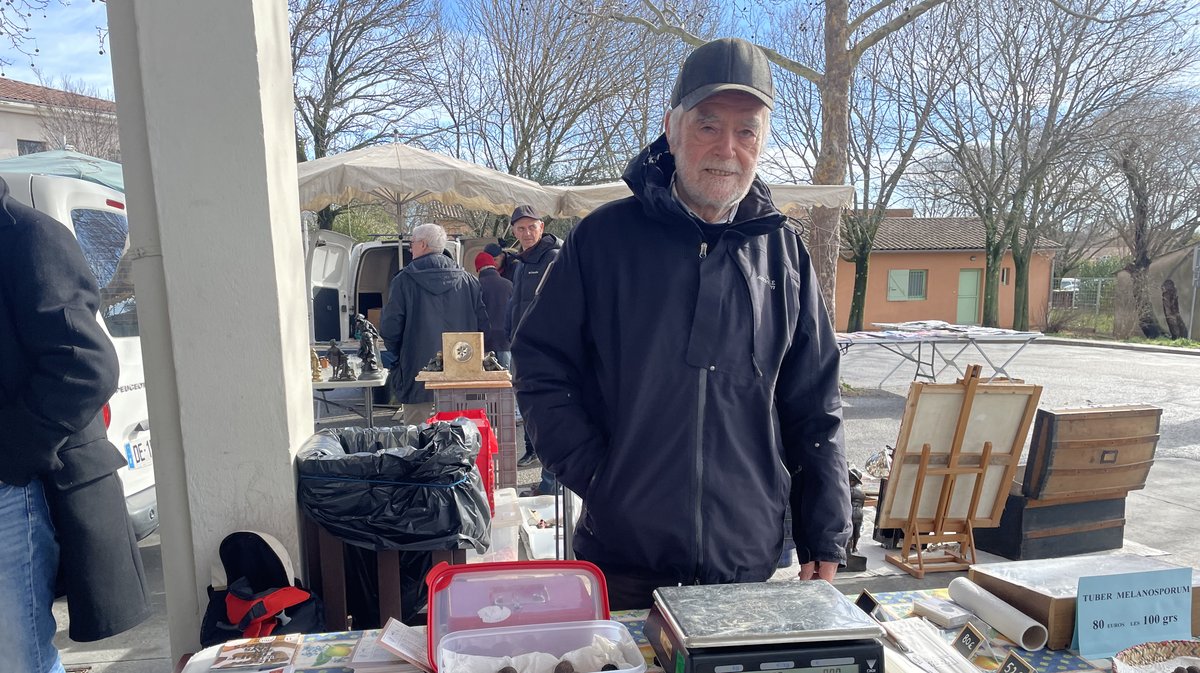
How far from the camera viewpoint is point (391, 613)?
278 centimetres

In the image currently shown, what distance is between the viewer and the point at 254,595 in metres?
2.44

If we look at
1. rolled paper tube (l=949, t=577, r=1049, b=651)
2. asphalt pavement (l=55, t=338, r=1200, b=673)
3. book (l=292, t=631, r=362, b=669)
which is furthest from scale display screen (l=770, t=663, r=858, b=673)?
asphalt pavement (l=55, t=338, r=1200, b=673)

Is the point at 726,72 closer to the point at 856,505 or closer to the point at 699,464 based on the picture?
the point at 699,464

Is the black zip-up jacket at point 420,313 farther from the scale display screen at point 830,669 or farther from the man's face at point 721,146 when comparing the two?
the scale display screen at point 830,669

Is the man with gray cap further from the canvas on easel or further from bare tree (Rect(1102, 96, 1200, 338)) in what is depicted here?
bare tree (Rect(1102, 96, 1200, 338))

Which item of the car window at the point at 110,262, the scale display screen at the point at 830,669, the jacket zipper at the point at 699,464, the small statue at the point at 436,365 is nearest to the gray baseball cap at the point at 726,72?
the jacket zipper at the point at 699,464

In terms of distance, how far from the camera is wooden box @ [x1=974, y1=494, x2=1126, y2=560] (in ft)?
13.5

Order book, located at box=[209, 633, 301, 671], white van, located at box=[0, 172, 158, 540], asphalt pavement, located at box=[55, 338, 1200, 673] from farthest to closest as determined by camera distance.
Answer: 1. white van, located at box=[0, 172, 158, 540]
2. asphalt pavement, located at box=[55, 338, 1200, 673]
3. book, located at box=[209, 633, 301, 671]

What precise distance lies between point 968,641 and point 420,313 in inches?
204

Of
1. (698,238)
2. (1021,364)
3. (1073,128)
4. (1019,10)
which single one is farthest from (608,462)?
(1073,128)

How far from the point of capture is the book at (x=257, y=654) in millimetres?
1390

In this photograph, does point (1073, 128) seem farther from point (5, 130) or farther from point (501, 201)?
point (5, 130)

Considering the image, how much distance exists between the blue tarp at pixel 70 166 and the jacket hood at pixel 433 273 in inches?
95.5

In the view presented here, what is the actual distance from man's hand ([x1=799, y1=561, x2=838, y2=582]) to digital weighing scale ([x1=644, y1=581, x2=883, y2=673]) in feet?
2.05
